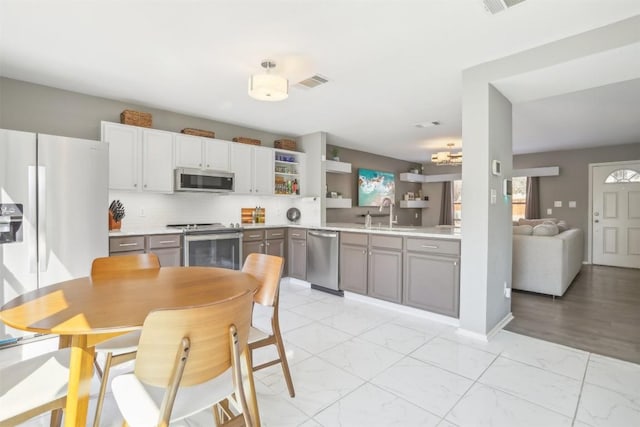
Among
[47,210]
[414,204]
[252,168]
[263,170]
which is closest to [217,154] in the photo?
[252,168]

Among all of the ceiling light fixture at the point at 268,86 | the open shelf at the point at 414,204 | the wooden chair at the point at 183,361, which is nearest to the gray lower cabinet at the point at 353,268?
the ceiling light fixture at the point at 268,86

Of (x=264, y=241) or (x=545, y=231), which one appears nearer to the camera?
(x=545, y=231)

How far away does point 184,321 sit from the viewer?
3.68ft

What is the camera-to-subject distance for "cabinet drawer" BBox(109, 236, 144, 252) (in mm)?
3317

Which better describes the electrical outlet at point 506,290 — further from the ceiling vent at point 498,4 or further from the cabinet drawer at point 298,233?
the cabinet drawer at point 298,233

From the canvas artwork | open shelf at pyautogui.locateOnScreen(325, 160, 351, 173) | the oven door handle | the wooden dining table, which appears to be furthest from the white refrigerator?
the canvas artwork

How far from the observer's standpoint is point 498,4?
1.98 metres

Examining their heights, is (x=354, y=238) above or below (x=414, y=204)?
below

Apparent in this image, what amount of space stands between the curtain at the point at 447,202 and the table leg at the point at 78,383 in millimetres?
8592

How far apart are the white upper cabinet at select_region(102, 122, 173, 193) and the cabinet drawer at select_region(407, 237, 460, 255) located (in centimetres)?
304

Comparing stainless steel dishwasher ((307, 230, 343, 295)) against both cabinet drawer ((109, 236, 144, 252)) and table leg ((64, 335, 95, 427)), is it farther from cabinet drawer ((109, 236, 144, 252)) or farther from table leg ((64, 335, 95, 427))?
table leg ((64, 335, 95, 427))

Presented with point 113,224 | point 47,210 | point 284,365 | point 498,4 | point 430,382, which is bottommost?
point 430,382

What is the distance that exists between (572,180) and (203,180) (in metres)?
7.46

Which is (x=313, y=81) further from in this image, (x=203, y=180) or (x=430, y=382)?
(x=430, y=382)
